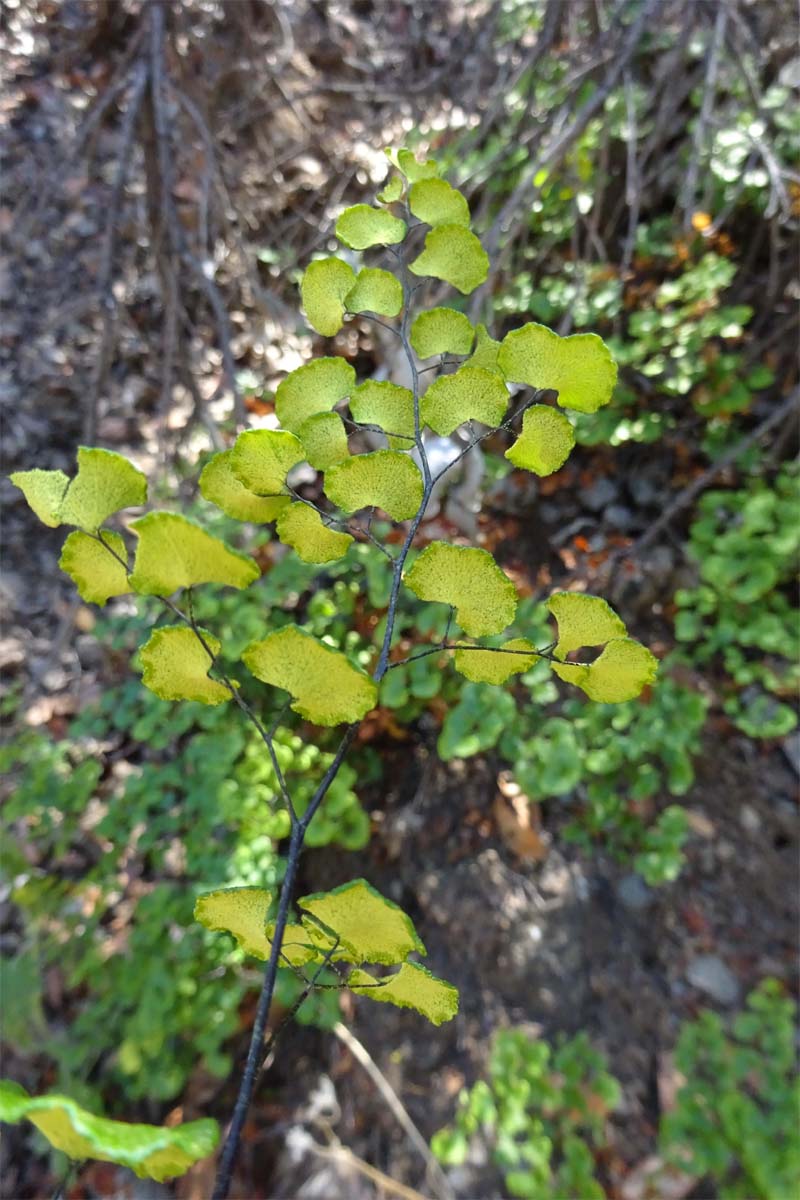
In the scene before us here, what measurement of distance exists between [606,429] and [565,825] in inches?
30.6

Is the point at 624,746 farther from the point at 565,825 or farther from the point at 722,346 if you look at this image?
the point at 722,346

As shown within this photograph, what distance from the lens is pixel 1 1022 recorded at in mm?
1043

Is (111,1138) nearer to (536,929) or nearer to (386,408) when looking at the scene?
(386,408)

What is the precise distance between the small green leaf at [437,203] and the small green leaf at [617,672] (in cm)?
20

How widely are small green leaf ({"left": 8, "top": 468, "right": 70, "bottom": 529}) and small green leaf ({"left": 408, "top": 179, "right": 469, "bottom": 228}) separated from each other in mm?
194

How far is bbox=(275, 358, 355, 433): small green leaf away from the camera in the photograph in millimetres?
271

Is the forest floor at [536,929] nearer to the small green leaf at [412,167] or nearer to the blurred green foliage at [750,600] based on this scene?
the blurred green foliage at [750,600]

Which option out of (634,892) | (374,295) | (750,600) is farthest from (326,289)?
(634,892)

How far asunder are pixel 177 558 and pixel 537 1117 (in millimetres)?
1147

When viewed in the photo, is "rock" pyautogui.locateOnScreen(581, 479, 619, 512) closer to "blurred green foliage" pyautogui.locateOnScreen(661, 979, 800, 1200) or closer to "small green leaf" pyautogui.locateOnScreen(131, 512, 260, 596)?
"blurred green foliage" pyautogui.locateOnScreen(661, 979, 800, 1200)

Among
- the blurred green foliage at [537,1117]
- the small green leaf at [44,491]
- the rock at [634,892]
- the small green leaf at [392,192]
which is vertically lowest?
the blurred green foliage at [537,1117]

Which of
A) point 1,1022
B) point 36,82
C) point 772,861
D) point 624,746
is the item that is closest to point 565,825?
point 624,746

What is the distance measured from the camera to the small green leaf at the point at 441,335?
29 cm

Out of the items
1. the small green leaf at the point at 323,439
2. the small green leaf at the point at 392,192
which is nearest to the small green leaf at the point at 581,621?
the small green leaf at the point at 323,439
